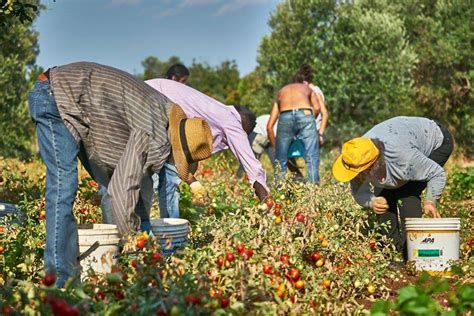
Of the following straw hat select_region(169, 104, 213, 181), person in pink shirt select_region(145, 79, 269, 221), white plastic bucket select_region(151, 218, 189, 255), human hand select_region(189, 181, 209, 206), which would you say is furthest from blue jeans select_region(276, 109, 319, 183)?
straw hat select_region(169, 104, 213, 181)

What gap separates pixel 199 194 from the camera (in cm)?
729

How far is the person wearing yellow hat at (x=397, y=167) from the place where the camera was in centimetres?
503

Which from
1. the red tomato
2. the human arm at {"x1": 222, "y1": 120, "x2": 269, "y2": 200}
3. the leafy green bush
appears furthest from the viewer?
the leafy green bush

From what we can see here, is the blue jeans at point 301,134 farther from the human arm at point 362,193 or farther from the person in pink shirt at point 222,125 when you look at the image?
the human arm at point 362,193

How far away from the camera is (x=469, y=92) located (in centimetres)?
2192

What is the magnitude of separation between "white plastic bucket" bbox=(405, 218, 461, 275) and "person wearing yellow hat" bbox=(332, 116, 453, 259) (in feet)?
0.45

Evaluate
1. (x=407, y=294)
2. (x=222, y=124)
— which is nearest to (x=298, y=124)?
(x=222, y=124)

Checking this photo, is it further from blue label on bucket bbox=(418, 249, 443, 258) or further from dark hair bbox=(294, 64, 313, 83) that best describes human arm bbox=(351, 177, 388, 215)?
dark hair bbox=(294, 64, 313, 83)

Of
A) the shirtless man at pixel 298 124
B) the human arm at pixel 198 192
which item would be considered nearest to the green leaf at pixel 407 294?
the human arm at pixel 198 192

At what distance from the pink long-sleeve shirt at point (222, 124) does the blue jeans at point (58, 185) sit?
173cm

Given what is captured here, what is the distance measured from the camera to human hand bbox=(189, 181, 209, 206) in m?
6.86

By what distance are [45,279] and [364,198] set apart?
291 cm

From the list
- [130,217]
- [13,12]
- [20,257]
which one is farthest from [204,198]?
[130,217]

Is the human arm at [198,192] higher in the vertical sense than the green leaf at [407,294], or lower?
higher
